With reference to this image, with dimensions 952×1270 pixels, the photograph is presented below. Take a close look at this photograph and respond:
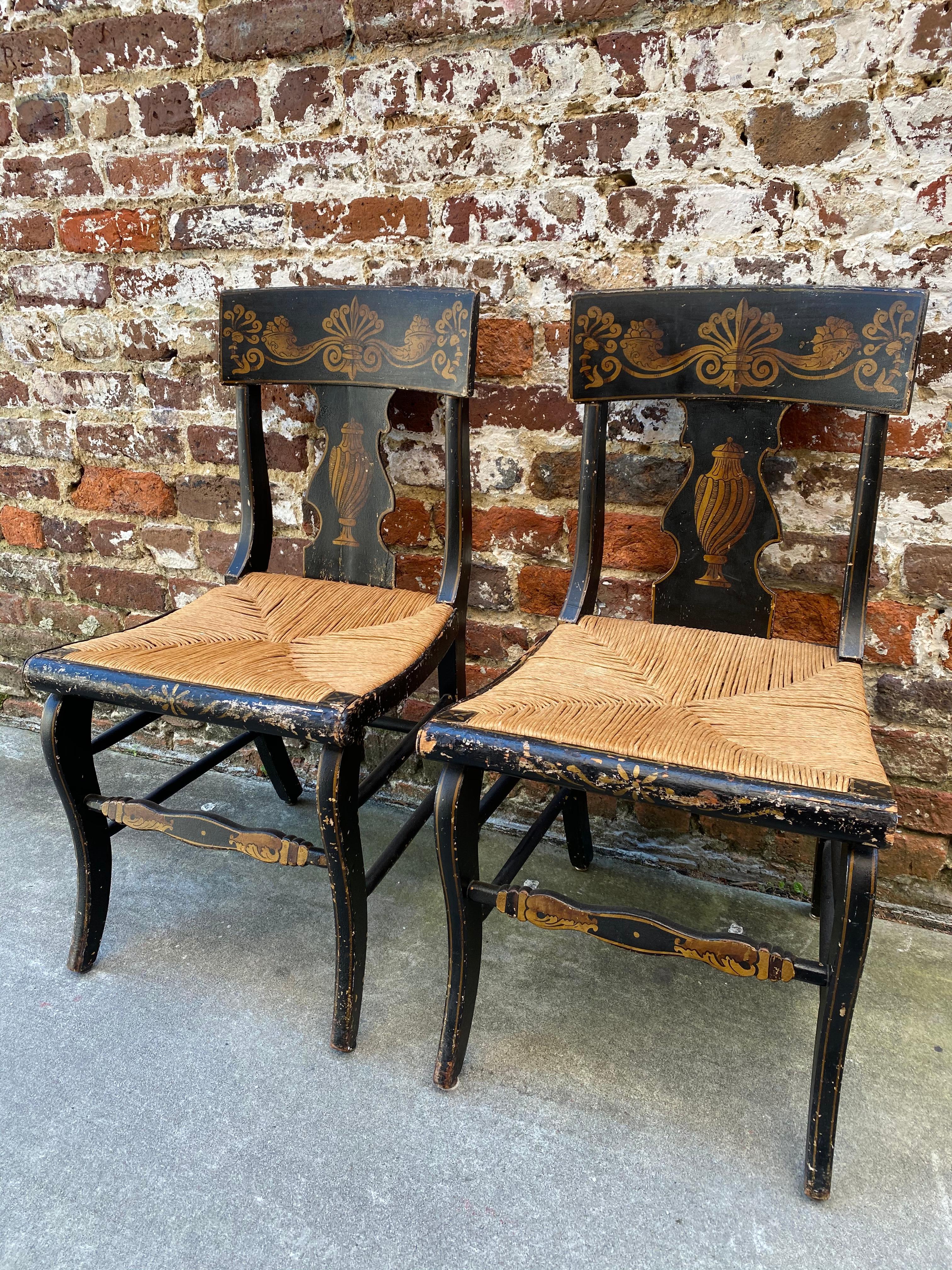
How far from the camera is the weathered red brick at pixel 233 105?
1689 millimetres

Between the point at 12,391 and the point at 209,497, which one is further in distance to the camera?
the point at 12,391

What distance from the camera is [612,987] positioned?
1.49 m

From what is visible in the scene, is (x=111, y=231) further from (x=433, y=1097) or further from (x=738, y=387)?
(x=433, y=1097)

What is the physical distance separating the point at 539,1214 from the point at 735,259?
1.44 metres

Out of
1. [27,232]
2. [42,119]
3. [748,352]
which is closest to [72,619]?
[27,232]

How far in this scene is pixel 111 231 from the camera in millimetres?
1885

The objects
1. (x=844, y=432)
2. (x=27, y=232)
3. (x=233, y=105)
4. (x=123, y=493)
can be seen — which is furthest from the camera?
(x=123, y=493)

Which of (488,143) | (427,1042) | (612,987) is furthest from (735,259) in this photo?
(427,1042)

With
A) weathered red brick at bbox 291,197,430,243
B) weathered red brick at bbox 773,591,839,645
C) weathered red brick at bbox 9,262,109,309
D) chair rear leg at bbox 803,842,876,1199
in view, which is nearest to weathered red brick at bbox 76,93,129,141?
weathered red brick at bbox 9,262,109,309

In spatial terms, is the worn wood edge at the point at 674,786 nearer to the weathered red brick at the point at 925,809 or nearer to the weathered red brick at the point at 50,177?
the weathered red brick at the point at 925,809

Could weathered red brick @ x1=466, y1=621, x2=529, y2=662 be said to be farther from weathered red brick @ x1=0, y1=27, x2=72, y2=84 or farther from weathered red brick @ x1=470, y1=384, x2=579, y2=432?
weathered red brick @ x1=0, y1=27, x2=72, y2=84

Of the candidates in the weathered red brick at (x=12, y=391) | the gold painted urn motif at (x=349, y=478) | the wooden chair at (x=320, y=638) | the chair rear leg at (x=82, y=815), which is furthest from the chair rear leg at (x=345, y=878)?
the weathered red brick at (x=12, y=391)

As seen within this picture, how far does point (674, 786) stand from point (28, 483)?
1.81 metres

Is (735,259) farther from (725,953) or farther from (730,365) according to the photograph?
(725,953)
